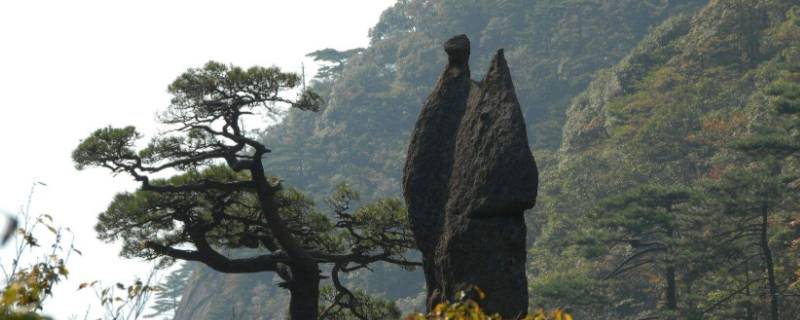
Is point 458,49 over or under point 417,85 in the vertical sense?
under

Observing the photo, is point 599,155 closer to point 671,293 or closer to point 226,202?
point 671,293

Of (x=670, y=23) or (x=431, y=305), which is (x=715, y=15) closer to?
(x=670, y=23)

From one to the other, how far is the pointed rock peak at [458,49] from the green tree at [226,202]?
88.8 inches

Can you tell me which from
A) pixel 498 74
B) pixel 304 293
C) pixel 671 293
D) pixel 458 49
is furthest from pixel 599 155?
pixel 498 74

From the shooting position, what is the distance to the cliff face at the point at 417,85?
6469 centimetres

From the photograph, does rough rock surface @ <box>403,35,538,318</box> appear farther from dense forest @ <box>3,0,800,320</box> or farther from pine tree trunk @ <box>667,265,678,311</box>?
pine tree trunk @ <box>667,265,678,311</box>

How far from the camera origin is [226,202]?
11812mm

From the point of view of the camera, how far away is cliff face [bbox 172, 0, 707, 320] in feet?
212

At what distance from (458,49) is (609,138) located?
112ft

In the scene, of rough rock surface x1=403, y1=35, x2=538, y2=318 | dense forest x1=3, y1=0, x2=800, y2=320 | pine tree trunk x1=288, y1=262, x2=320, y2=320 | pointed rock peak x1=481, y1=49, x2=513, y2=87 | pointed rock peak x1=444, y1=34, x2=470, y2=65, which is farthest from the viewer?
dense forest x1=3, y1=0, x2=800, y2=320

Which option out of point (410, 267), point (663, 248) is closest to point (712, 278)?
point (663, 248)

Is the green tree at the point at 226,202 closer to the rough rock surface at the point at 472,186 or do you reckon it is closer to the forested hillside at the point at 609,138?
the rough rock surface at the point at 472,186

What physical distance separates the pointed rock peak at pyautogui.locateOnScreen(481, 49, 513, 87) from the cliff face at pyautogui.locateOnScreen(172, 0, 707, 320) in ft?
159

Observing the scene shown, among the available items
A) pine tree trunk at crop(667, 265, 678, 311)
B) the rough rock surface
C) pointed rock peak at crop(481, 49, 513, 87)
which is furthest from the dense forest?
pointed rock peak at crop(481, 49, 513, 87)
